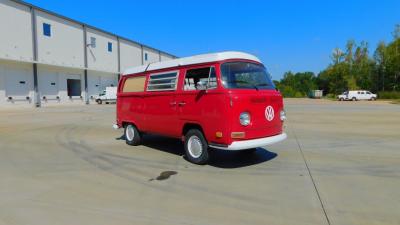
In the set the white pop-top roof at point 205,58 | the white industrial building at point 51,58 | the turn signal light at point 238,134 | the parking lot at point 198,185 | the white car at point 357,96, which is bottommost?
the parking lot at point 198,185

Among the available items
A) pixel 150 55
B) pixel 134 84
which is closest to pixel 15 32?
pixel 134 84

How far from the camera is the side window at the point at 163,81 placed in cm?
750

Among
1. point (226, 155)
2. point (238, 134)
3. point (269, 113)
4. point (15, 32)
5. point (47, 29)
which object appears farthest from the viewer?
point (47, 29)

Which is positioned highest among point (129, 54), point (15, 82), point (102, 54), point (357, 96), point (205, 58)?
point (129, 54)

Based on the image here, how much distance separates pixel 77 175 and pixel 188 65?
3378 millimetres

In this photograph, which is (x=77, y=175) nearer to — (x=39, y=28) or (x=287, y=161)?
(x=287, y=161)

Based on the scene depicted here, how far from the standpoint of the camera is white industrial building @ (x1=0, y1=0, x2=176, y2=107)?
31.0 m

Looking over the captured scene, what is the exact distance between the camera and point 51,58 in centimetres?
3634

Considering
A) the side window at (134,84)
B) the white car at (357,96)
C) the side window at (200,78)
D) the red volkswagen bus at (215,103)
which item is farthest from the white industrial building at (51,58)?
the white car at (357,96)

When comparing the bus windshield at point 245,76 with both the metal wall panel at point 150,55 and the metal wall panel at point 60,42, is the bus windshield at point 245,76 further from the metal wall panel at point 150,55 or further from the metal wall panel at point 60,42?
the metal wall panel at point 150,55

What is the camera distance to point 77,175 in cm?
609

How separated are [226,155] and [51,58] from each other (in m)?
34.7

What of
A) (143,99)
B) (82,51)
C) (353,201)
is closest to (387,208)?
(353,201)

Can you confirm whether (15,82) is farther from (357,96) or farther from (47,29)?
(357,96)
